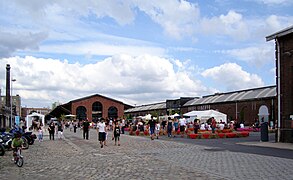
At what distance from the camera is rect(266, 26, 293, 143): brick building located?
85.8 feet

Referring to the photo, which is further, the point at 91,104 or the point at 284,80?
the point at 91,104

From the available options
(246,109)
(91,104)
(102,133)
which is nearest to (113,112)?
(91,104)

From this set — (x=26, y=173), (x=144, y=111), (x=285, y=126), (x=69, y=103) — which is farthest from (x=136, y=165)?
(x=144, y=111)

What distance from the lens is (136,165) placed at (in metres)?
14.6

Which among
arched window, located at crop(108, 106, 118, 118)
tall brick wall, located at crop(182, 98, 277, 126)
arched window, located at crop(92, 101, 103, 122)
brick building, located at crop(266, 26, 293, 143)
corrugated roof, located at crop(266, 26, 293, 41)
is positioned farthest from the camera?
arched window, located at crop(108, 106, 118, 118)

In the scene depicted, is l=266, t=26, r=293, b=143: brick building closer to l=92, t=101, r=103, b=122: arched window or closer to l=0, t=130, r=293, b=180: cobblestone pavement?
l=0, t=130, r=293, b=180: cobblestone pavement

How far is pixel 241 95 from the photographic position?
233 ft

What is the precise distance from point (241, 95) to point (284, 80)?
44.9 meters

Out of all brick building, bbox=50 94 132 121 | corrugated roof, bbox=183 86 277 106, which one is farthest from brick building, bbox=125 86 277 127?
brick building, bbox=50 94 132 121

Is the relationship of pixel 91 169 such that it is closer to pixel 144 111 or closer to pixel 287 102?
pixel 287 102

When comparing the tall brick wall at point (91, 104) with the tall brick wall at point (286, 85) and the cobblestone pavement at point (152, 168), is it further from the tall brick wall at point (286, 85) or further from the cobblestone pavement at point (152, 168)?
the cobblestone pavement at point (152, 168)

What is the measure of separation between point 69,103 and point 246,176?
301 feet

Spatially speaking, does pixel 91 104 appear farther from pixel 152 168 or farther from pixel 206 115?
pixel 152 168

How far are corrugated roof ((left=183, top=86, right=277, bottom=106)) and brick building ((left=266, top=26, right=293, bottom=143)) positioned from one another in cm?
3411
